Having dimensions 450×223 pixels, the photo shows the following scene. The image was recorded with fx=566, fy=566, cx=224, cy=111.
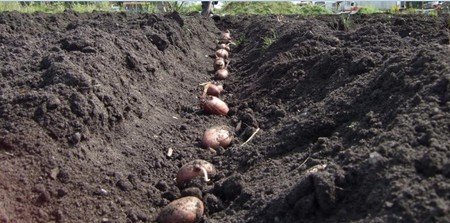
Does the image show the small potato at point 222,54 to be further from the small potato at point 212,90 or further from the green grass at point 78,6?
the green grass at point 78,6

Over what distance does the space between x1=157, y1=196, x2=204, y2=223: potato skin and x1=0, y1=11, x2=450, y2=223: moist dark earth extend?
3.1 inches

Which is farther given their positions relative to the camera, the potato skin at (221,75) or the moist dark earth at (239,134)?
the potato skin at (221,75)

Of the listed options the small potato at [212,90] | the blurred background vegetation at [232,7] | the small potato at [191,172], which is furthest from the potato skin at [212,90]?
the blurred background vegetation at [232,7]

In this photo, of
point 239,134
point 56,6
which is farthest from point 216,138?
point 56,6

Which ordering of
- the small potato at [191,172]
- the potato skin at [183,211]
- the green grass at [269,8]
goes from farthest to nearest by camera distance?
the green grass at [269,8] < the small potato at [191,172] < the potato skin at [183,211]

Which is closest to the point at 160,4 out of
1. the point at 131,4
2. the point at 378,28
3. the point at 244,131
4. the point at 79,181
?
the point at 131,4

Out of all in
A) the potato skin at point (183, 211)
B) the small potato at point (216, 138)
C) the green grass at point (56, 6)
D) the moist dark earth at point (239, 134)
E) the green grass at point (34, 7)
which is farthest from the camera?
the green grass at point (56, 6)

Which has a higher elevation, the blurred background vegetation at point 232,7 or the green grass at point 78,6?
the green grass at point 78,6

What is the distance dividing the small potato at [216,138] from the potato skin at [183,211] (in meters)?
1.26

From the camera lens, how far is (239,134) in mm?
5441

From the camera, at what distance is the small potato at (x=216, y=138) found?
16.5 ft

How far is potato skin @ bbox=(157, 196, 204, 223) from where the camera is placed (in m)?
3.67

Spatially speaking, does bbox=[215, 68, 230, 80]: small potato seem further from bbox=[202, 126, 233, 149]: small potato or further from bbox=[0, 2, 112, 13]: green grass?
bbox=[0, 2, 112, 13]: green grass

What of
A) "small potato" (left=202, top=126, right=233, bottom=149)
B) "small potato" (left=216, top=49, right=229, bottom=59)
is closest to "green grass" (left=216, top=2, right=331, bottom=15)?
"small potato" (left=216, top=49, right=229, bottom=59)
